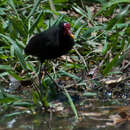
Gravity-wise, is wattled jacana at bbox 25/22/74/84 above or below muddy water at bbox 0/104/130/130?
above

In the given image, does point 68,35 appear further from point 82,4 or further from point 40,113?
point 82,4

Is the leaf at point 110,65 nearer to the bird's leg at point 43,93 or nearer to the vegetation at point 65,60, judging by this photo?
the vegetation at point 65,60

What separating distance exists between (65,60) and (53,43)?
3.35 ft

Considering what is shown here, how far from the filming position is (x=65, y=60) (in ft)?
18.8

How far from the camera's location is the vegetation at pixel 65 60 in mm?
4707

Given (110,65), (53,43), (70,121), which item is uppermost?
(53,43)

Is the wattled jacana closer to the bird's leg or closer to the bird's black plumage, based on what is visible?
the bird's black plumage

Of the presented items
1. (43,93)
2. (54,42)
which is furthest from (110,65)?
(43,93)

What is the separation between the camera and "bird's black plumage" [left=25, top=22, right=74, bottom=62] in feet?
15.5

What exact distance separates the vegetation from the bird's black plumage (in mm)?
221

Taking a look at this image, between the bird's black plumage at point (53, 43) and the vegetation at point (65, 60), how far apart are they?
22 centimetres

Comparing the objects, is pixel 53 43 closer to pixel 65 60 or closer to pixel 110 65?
pixel 110 65

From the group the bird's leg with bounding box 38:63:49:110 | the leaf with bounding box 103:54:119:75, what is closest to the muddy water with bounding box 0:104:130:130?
the bird's leg with bounding box 38:63:49:110

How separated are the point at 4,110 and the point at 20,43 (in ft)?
3.92
